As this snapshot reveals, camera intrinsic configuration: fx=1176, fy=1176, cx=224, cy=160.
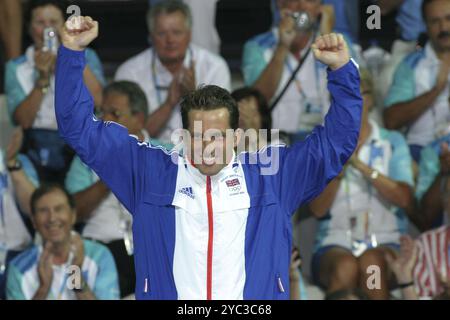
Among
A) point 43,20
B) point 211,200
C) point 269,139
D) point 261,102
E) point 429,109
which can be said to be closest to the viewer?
point 211,200

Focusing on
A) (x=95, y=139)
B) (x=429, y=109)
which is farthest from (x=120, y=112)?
(x=95, y=139)

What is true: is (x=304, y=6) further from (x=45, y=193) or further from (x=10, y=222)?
(x=10, y=222)

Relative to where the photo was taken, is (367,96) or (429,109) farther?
(429,109)

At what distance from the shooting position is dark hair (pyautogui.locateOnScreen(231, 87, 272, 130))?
645cm

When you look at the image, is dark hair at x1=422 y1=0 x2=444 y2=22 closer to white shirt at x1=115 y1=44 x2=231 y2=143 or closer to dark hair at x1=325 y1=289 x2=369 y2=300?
white shirt at x1=115 y1=44 x2=231 y2=143

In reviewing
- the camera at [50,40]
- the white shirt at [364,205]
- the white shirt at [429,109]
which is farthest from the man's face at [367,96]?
the camera at [50,40]

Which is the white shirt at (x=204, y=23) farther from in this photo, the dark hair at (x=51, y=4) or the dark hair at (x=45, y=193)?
the dark hair at (x=45, y=193)

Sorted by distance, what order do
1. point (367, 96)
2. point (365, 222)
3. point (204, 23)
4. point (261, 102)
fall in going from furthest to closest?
point (204, 23)
point (367, 96)
point (365, 222)
point (261, 102)

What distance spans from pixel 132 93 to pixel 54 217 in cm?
84

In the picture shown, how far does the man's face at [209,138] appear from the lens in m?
4.18

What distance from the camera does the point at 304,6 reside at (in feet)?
23.1

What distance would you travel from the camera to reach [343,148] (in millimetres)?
4246
